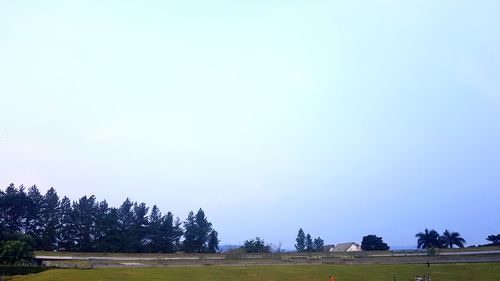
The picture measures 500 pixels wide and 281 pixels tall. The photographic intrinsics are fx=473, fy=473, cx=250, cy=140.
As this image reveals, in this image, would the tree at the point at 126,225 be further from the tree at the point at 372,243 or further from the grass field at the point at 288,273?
the tree at the point at 372,243

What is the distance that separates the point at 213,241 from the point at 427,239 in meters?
42.9

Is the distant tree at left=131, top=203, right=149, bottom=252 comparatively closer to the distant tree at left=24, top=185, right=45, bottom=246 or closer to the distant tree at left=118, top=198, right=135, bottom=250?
the distant tree at left=118, top=198, right=135, bottom=250

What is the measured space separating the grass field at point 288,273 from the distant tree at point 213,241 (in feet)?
147

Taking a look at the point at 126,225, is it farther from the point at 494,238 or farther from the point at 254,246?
the point at 494,238

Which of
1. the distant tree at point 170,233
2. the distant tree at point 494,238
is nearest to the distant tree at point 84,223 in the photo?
the distant tree at point 170,233

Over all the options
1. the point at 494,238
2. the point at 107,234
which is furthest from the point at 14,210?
the point at 494,238

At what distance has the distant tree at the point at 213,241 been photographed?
100 metres

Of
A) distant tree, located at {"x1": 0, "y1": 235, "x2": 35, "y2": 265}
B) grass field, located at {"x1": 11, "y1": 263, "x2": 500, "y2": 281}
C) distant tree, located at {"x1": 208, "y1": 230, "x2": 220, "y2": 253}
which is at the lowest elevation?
grass field, located at {"x1": 11, "y1": 263, "x2": 500, "y2": 281}

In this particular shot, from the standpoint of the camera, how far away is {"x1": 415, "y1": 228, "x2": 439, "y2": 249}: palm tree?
8225 centimetres

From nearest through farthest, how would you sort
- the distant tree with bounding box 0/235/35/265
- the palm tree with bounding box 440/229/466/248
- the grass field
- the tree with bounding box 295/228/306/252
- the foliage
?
1. the grass field
2. the foliage
3. the distant tree with bounding box 0/235/35/265
4. the palm tree with bounding box 440/229/466/248
5. the tree with bounding box 295/228/306/252

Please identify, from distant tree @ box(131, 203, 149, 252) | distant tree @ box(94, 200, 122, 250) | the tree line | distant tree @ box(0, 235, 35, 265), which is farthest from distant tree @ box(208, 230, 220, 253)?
distant tree @ box(0, 235, 35, 265)

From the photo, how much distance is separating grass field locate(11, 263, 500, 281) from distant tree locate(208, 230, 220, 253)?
4474 cm

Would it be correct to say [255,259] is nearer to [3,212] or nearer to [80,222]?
[80,222]

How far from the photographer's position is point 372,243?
307 feet
